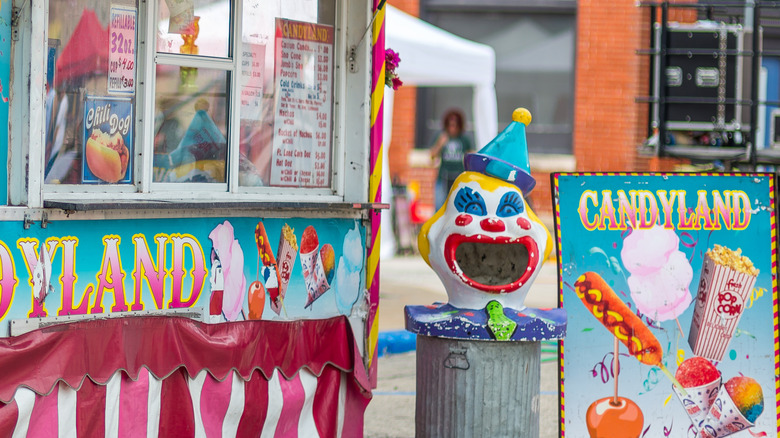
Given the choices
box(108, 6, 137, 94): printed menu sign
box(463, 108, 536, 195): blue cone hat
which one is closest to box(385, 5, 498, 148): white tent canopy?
box(463, 108, 536, 195): blue cone hat

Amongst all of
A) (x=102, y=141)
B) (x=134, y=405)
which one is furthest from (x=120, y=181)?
(x=134, y=405)

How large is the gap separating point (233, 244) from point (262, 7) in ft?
3.61

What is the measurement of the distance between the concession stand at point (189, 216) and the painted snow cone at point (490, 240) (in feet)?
1.56

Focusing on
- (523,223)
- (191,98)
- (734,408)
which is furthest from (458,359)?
(191,98)

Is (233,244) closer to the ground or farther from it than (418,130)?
closer to the ground

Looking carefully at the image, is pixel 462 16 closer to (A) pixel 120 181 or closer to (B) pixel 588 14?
(B) pixel 588 14

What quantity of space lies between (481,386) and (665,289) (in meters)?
1.10

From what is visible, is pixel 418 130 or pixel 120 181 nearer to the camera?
pixel 120 181

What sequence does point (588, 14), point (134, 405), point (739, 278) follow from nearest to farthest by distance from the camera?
point (134, 405) → point (739, 278) → point (588, 14)

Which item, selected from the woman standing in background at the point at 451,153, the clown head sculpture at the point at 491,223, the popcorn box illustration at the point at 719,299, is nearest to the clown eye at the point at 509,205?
the clown head sculpture at the point at 491,223

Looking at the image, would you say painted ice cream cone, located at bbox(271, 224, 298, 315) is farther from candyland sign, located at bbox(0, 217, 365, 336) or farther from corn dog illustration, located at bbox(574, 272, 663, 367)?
corn dog illustration, located at bbox(574, 272, 663, 367)

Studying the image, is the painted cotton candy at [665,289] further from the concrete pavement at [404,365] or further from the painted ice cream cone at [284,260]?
the painted ice cream cone at [284,260]

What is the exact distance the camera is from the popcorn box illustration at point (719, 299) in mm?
5285

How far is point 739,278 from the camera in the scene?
535 centimetres
